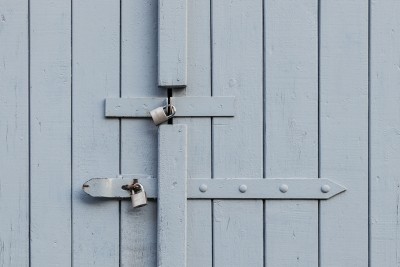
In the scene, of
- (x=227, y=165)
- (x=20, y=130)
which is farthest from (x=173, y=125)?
(x=20, y=130)

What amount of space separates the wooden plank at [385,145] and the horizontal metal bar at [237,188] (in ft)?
0.32

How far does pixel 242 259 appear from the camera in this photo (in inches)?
59.9

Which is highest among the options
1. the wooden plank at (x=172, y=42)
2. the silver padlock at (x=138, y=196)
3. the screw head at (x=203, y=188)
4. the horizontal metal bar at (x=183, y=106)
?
the wooden plank at (x=172, y=42)

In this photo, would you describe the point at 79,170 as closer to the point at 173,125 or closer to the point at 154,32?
the point at 173,125

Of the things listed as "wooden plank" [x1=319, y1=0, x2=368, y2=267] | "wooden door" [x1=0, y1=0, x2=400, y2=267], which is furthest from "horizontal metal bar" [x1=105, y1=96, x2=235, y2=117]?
"wooden plank" [x1=319, y1=0, x2=368, y2=267]

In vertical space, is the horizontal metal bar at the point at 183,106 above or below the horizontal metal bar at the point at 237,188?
above

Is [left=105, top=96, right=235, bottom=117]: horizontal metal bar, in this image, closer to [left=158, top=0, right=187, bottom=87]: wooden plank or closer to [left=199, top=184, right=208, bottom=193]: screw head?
[left=158, top=0, right=187, bottom=87]: wooden plank

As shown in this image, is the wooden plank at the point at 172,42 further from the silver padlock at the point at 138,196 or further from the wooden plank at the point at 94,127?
the silver padlock at the point at 138,196

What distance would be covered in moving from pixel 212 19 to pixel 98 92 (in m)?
0.31

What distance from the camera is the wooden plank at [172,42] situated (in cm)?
151

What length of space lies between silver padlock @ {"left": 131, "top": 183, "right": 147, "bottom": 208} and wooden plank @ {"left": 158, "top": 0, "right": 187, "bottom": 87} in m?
0.24

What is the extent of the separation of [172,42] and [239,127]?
25 centimetres

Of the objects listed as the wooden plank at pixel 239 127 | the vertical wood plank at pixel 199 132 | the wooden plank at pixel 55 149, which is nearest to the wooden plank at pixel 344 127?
the wooden plank at pixel 239 127

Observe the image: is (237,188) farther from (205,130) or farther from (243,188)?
(205,130)
